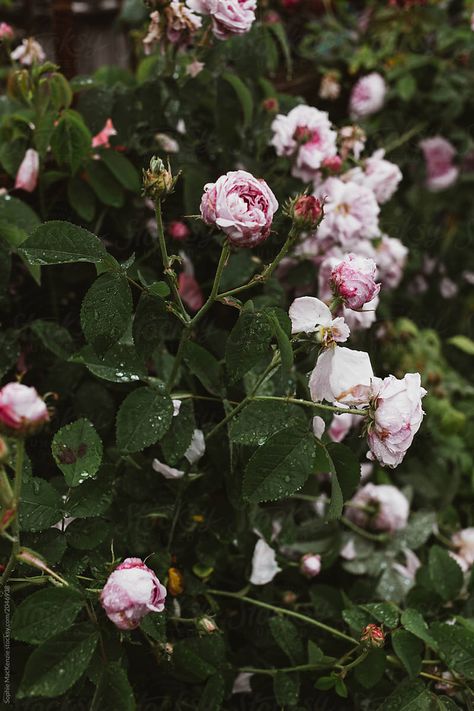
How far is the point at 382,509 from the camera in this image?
1.35 meters

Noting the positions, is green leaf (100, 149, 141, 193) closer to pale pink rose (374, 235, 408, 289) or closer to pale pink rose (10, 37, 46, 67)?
pale pink rose (10, 37, 46, 67)

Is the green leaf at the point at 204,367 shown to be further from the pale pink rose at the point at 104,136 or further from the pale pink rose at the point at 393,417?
the pale pink rose at the point at 104,136

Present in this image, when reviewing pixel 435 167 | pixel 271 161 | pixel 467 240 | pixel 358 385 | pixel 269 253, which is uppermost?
pixel 358 385

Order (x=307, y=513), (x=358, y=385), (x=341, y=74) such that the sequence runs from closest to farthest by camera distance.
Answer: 1. (x=358, y=385)
2. (x=307, y=513)
3. (x=341, y=74)

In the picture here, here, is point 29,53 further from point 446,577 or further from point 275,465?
point 446,577

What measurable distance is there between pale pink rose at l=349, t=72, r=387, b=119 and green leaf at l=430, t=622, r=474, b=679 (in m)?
1.27

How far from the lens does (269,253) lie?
131cm

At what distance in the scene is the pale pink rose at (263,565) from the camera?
42.1 inches

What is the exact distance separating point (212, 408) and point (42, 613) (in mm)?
448

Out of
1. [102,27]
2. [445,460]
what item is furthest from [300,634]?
[102,27]

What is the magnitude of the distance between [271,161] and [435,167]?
2.67 ft


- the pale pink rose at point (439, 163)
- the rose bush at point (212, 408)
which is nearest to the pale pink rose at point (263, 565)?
the rose bush at point (212, 408)

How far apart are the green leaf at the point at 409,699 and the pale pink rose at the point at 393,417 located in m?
0.33

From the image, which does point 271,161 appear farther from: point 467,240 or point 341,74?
point 467,240
